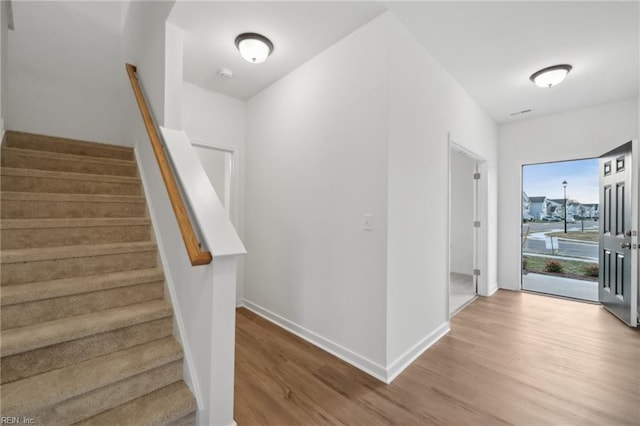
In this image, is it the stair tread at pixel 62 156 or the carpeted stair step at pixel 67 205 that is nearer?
the carpeted stair step at pixel 67 205

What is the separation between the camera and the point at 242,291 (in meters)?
3.69

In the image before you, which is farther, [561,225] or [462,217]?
[462,217]

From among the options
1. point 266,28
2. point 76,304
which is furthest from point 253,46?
point 76,304

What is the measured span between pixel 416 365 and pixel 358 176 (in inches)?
64.9

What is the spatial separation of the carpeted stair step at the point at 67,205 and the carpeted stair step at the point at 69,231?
9.1 inches

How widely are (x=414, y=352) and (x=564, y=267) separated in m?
5.33

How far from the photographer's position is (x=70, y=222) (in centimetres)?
201

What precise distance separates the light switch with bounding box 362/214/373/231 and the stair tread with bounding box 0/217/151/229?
5.98ft

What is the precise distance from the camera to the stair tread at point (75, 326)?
1372mm

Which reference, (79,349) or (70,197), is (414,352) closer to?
(79,349)

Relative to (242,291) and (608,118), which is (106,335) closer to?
(242,291)

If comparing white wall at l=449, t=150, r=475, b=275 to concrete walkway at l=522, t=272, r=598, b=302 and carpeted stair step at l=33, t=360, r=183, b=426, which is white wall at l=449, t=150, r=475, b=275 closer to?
concrete walkway at l=522, t=272, r=598, b=302

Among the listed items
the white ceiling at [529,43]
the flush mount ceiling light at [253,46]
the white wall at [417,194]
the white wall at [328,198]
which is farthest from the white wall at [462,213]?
the flush mount ceiling light at [253,46]

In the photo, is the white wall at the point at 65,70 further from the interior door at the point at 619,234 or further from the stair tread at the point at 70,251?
the interior door at the point at 619,234
